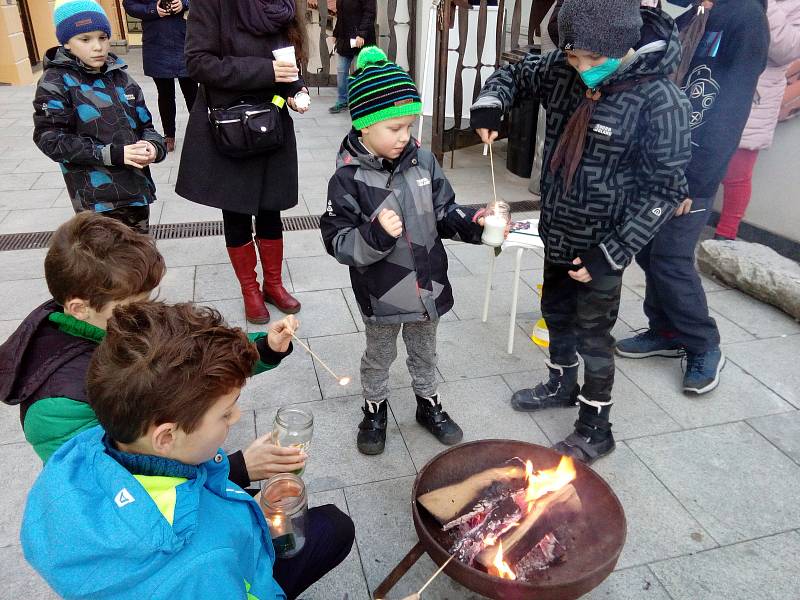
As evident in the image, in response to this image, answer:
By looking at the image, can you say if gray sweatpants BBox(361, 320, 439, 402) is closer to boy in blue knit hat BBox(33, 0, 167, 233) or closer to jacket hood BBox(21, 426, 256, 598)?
jacket hood BBox(21, 426, 256, 598)

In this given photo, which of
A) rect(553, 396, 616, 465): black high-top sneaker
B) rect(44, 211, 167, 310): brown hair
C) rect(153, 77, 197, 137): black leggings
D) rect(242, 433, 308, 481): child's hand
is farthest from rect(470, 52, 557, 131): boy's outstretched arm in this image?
rect(153, 77, 197, 137): black leggings

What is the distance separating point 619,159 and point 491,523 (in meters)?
1.41

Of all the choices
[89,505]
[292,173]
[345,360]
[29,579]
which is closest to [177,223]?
[292,173]

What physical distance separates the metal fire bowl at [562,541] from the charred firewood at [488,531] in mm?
65

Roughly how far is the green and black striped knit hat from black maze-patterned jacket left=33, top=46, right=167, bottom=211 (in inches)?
63.7

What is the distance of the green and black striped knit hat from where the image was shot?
7.24 ft

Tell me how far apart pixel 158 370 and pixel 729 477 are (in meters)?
2.51

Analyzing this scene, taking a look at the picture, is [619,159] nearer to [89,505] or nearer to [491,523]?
[491,523]

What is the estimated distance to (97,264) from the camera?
5.69ft

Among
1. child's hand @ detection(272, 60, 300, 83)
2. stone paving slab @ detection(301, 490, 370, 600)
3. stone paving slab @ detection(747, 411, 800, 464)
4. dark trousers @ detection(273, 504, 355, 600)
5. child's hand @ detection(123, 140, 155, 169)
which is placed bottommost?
stone paving slab @ detection(747, 411, 800, 464)

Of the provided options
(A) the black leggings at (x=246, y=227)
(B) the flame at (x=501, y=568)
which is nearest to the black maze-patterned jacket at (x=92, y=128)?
(A) the black leggings at (x=246, y=227)

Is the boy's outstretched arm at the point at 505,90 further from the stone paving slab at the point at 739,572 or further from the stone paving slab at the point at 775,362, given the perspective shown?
the stone paving slab at the point at 775,362

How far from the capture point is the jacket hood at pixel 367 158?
2.34 meters

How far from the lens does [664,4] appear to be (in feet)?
17.4
